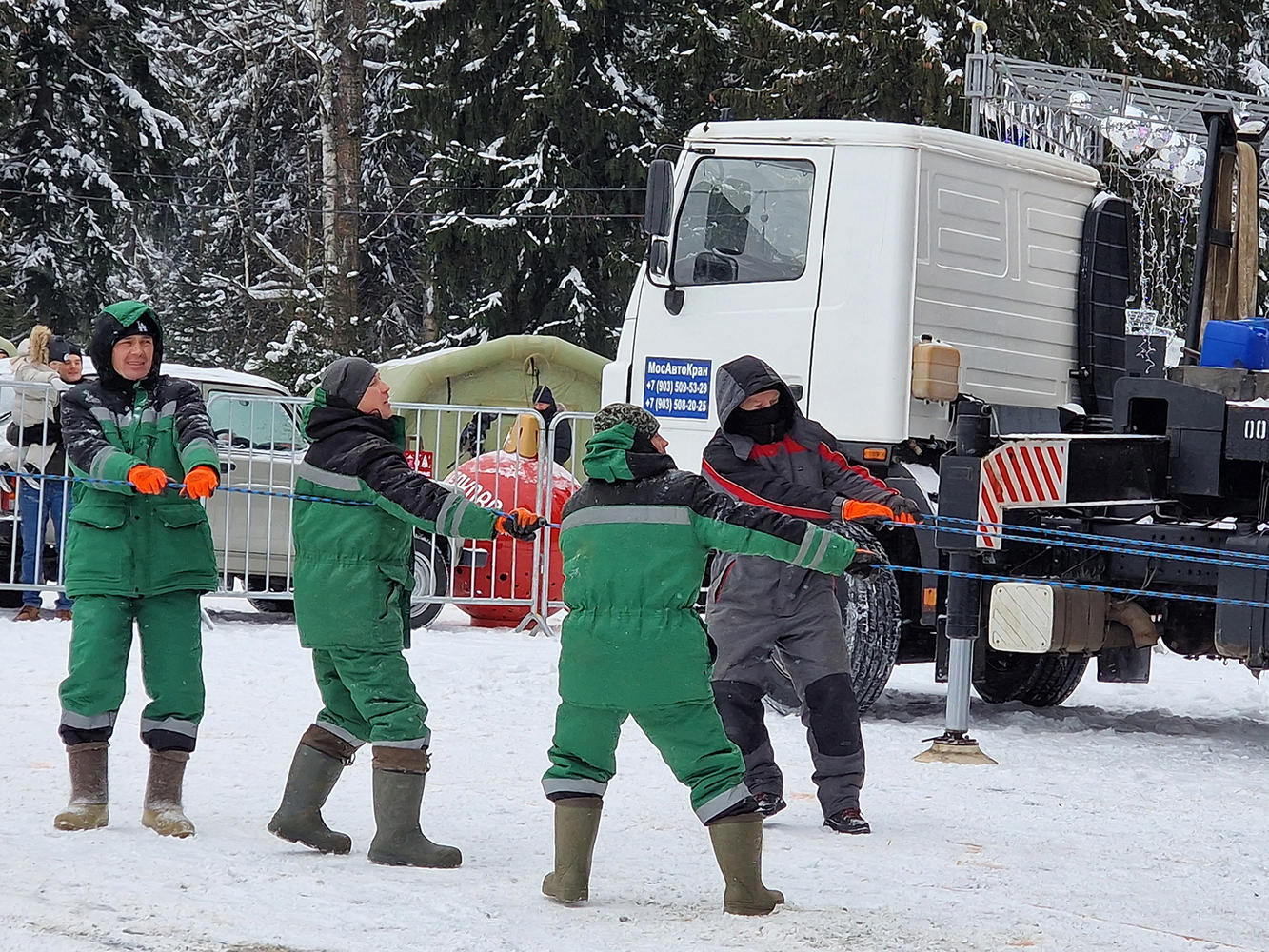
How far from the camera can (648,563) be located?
496cm

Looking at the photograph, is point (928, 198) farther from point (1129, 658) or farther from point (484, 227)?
point (484, 227)

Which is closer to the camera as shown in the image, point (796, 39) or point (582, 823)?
point (582, 823)

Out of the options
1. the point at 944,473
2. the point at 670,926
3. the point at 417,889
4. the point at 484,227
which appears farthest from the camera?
the point at 484,227

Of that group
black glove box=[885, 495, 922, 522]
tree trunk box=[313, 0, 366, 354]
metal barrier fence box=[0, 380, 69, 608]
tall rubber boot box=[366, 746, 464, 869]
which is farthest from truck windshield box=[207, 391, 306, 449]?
tree trunk box=[313, 0, 366, 354]

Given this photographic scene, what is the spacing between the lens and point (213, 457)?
5.87 metres

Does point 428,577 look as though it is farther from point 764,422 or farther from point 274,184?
point 274,184

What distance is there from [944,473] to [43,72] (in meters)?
22.5

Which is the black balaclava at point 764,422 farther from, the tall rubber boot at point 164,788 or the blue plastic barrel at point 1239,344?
the blue plastic barrel at point 1239,344

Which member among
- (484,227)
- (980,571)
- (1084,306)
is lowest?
(980,571)

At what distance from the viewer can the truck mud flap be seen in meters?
7.60

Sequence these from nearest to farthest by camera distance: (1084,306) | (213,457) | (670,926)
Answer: (670,926) → (213,457) → (1084,306)

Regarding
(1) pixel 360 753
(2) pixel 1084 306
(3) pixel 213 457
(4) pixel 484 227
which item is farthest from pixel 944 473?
(4) pixel 484 227

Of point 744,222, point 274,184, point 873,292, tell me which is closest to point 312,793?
point 873,292

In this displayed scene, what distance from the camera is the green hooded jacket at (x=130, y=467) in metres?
5.86
